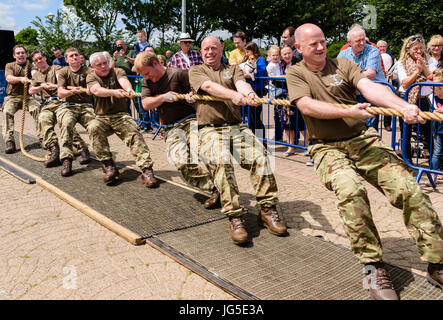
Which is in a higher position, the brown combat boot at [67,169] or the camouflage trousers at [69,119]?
the camouflage trousers at [69,119]

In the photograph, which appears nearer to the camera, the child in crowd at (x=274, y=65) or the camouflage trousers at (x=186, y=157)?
the camouflage trousers at (x=186, y=157)

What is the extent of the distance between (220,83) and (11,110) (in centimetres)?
628

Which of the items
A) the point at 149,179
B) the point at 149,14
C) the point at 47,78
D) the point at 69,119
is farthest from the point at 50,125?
the point at 149,14

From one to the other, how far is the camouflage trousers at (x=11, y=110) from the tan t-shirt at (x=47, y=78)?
85 centimetres

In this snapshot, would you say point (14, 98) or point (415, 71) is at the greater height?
point (415, 71)

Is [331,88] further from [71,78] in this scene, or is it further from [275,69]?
[71,78]

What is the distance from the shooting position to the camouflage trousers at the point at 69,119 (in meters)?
7.09

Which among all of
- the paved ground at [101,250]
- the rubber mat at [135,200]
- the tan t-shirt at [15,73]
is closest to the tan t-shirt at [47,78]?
the tan t-shirt at [15,73]

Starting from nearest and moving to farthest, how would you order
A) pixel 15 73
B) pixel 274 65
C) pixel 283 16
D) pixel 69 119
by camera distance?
1. pixel 69 119
2. pixel 274 65
3. pixel 15 73
4. pixel 283 16

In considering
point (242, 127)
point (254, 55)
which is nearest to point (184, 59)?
point (254, 55)

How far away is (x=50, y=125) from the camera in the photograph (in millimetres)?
7805

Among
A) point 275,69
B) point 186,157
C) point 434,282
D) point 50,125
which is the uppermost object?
point 275,69

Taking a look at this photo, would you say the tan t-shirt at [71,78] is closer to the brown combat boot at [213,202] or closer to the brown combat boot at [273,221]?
the brown combat boot at [213,202]

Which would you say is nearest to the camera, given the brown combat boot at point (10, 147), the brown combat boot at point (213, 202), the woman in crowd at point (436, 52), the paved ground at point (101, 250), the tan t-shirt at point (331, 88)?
the paved ground at point (101, 250)
